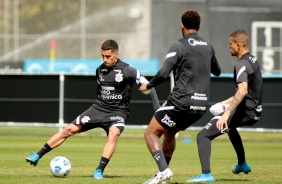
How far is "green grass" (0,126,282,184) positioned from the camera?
13.3m

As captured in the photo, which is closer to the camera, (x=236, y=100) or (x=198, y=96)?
(x=198, y=96)

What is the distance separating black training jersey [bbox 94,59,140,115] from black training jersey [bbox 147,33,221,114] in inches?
79.5

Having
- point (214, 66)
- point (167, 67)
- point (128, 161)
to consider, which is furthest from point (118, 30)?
point (167, 67)

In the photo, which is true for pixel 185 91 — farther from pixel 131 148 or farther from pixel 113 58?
pixel 131 148

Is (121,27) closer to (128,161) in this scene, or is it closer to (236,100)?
(128,161)

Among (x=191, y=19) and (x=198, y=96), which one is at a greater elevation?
(x=191, y=19)

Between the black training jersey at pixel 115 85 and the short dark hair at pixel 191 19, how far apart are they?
84.3 inches

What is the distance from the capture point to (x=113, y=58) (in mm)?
13906

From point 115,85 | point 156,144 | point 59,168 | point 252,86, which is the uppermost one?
point 252,86

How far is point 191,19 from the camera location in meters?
11.9

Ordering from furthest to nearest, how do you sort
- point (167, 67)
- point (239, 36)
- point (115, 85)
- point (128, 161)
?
1. point (128, 161)
2. point (115, 85)
3. point (239, 36)
4. point (167, 67)

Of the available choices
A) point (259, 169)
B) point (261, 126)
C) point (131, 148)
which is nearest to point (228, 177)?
point (259, 169)

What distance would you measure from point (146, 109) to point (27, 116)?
3.68 meters

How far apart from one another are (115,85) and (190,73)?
2.31 metres
